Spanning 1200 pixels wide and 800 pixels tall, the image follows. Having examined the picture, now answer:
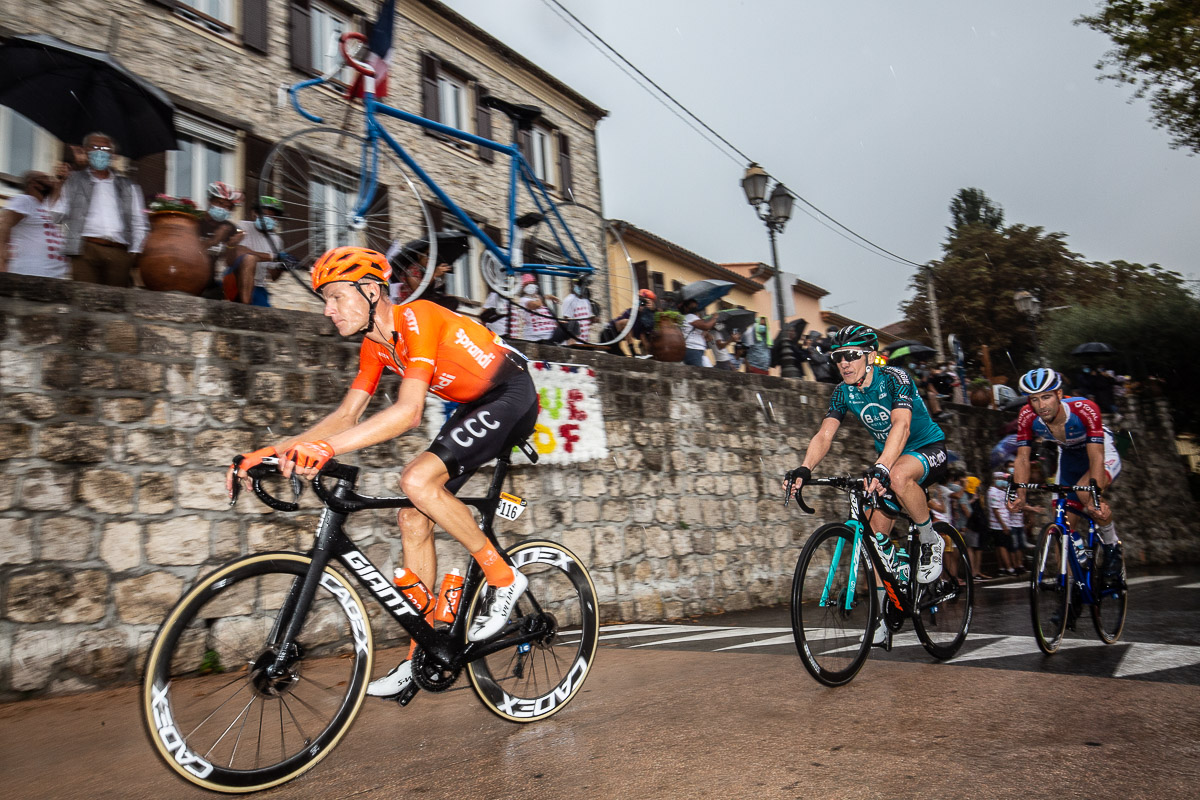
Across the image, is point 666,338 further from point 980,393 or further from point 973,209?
point 973,209

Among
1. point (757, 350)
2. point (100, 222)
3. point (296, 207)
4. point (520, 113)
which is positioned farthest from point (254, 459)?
point (757, 350)

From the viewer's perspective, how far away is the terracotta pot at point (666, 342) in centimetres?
1065

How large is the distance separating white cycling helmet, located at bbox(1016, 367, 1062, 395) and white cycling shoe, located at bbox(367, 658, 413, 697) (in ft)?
15.5

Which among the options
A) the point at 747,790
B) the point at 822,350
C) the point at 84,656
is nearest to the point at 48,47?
the point at 84,656

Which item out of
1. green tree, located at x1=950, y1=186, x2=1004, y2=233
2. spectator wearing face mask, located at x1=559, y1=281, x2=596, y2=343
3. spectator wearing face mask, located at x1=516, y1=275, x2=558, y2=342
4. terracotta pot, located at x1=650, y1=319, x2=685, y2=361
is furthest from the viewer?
green tree, located at x1=950, y1=186, x2=1004, y2=233

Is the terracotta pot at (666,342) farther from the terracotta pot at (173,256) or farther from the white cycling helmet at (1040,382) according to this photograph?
the terracotta pot at (173,256)

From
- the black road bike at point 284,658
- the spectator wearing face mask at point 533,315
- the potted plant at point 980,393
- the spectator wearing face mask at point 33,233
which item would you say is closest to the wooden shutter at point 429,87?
the spectator wearing face mask at point 533,315

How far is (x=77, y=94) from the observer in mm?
7184

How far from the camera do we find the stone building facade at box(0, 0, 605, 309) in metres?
7.04

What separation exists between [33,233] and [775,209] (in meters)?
10.7

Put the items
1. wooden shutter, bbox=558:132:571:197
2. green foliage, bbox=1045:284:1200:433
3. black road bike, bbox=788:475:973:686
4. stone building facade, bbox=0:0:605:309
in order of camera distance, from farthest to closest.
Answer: green foliage, bbox=1045:284:1200:433, wooden shutter, bbox=558:132:571:197, stone building facade, bbox=0:0:605:309, black road bike, bbox=788:475:973:686

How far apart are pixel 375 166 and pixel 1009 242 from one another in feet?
127

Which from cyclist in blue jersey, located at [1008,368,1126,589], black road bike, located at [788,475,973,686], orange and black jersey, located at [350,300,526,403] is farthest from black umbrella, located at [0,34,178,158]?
cyclist in blue jersey, located at [1008,368,1126,589]

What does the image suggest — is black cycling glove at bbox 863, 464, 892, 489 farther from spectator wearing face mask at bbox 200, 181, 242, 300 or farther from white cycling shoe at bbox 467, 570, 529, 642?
spectator wearing face mask at bbox 200, 181, 242, 300
